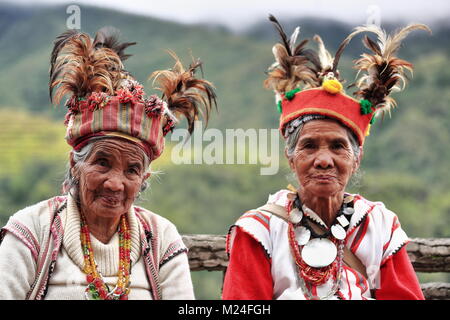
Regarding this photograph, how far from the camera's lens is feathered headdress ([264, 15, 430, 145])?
3.39 m

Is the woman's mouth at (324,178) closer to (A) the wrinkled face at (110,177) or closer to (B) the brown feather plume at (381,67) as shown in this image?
(B) the brown feather plume at (381,67)

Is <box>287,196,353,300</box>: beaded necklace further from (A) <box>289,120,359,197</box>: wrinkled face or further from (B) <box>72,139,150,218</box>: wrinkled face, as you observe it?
(B) <box>72,139,150,218</box>: wrinkled face

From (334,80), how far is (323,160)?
452mm

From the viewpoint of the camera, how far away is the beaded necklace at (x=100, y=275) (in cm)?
313

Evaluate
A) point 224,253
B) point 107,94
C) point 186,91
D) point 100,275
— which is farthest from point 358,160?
point 100,275

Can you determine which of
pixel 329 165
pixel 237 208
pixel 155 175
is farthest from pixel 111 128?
pixel 237 208

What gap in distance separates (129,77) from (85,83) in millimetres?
260

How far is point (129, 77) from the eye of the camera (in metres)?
3.49

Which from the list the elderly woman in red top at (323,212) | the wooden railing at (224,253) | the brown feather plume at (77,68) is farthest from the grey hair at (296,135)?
the wooden railing at (224,253)

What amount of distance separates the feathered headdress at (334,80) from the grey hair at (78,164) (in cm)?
80

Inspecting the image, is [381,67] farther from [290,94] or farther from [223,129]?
[223,129]

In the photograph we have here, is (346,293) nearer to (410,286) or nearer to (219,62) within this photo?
(410,286)

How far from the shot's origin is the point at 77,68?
3326 millimetres

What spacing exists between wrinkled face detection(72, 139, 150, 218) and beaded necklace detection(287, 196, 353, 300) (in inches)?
32.9
